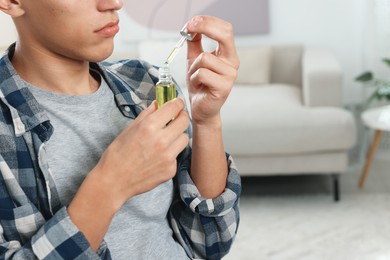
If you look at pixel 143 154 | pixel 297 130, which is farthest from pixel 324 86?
pixel 143 154

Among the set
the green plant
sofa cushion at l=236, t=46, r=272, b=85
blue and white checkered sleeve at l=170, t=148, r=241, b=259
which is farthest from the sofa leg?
blue and white checkered sleeve at l=170, t=148, r=241, b=259

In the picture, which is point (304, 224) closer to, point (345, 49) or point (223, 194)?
point (345, 49)

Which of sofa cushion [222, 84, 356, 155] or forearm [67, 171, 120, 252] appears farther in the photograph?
sofa cushion [222, 84, 356, 155]

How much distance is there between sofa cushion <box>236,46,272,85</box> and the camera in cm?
352

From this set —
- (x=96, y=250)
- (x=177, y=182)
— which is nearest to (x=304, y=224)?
(x=177, y=182)

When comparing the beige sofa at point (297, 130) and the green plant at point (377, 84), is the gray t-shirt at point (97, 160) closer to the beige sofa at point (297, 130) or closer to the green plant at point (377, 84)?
the beige sofa at point (297, 130)

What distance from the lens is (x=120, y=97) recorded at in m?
0.98

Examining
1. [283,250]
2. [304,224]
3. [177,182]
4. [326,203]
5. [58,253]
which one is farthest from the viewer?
[326,203]

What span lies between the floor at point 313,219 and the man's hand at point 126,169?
67.0 inches

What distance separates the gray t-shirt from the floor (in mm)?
1520

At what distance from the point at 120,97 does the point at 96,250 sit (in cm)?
25

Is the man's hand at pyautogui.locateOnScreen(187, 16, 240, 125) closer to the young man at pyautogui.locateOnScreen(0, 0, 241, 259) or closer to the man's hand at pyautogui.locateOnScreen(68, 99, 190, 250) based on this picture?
the young man at pyautogui.locateOnScreen(0, 0, 241, 259)

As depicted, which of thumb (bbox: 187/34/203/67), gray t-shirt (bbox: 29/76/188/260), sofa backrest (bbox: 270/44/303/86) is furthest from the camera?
sofa backrest (bbox: 270/44/303/86)

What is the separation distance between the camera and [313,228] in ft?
8.77
